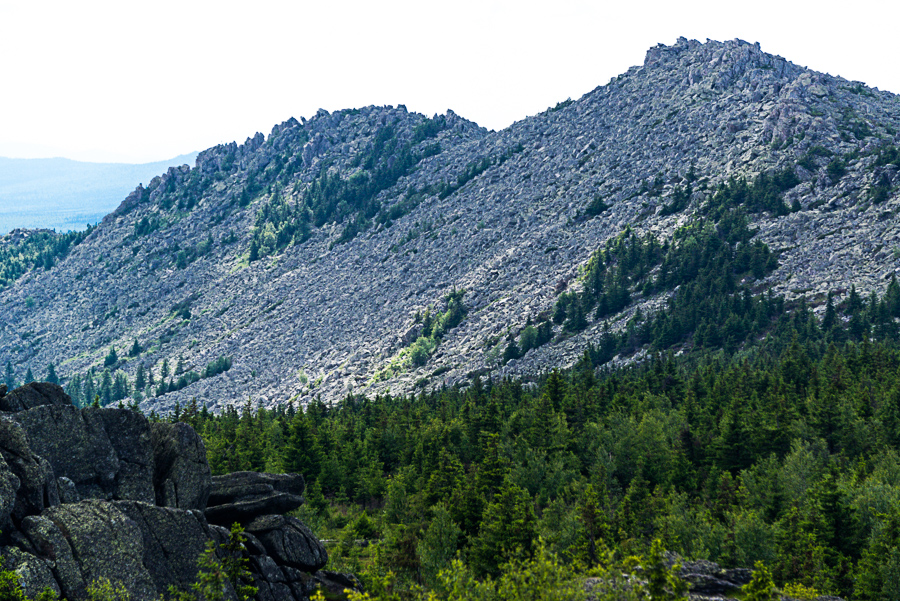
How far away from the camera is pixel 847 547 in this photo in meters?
57.5

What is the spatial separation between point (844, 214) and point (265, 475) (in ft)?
599

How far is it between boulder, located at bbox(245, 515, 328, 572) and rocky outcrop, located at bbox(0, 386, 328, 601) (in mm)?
65

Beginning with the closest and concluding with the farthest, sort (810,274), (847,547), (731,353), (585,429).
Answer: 1. (847,547)
2. (585,429)
3. (731,353)
4. (810,274)

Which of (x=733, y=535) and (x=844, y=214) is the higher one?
(x=844, y=214)

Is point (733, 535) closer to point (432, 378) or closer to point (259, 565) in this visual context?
point (259, 565)

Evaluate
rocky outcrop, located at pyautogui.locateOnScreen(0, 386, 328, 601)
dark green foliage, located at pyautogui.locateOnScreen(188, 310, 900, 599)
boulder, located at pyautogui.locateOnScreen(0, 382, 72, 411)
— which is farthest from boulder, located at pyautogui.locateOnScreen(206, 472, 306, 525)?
boulder, located at pyautogui.locateOnScreen(0, 382, 72, 411)

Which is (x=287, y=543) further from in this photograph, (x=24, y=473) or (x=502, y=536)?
(x=24, y=473)

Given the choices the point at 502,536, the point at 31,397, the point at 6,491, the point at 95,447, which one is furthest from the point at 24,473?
the point at 502,536

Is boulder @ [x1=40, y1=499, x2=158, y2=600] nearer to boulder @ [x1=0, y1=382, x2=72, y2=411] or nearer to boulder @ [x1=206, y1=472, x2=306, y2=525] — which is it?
boulder @ [x1=0, y1=382, x2=72, y2=411]

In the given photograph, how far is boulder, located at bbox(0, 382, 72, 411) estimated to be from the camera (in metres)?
42.8

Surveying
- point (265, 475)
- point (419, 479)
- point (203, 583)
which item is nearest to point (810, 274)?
point (419, 479)

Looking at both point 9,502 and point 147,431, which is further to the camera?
point 147,431

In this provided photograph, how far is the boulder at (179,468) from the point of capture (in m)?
45.2

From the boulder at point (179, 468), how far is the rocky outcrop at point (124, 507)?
2.6 inches
